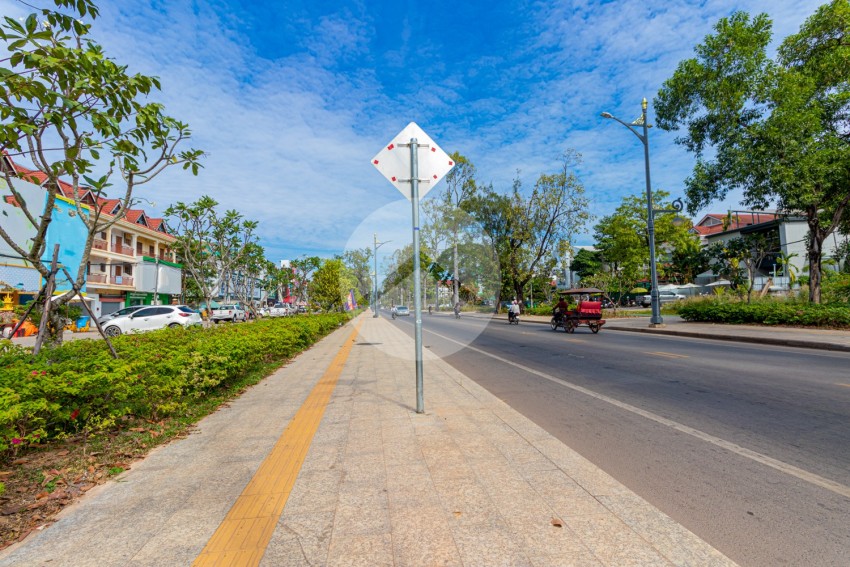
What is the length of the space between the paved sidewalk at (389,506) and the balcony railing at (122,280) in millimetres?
35201

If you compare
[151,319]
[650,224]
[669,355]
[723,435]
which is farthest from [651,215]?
[151,319]

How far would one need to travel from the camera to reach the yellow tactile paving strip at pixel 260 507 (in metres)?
2.30

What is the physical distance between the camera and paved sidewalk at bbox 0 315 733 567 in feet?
7.52

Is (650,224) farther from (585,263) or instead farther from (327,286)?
(585,263)

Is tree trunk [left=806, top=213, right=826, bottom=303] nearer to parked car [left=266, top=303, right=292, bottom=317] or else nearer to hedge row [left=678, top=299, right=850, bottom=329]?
hedge row [left=678, top=299, right=850, bottom=329]

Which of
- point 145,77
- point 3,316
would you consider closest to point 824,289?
point 145,77

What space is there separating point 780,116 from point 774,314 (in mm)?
7627

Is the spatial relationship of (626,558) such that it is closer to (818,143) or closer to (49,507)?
(49,507)

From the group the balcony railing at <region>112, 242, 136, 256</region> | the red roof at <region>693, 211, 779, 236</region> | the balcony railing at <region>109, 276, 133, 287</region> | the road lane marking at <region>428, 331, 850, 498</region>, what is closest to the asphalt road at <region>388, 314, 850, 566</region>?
the road lane marking at <region>428, 331, 850, 498</region>

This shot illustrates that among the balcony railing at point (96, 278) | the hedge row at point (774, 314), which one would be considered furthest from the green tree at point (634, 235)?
the balcony railing at point (96, 278)

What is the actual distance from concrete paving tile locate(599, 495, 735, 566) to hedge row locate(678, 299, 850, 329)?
1711 cm

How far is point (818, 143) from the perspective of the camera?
1691 centimetres

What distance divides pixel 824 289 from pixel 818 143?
871cm

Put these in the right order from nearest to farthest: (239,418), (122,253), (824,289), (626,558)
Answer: (626,558), (239,418), (824,289), (122,253)
